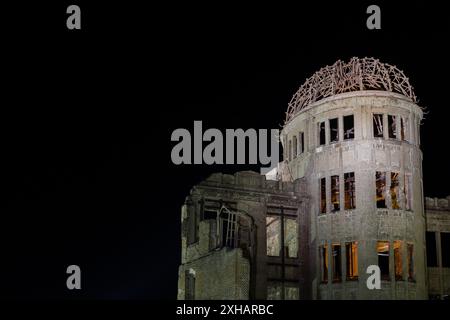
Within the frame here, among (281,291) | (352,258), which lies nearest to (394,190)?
Answer: (352,258)

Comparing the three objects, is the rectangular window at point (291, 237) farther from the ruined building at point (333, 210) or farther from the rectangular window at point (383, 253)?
the rectangular window at point (383, 253)

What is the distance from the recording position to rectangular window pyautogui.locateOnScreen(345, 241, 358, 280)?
41875 millimetres

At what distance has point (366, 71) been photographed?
43656 millimetres

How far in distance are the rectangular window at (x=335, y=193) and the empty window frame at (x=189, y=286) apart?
9.12m

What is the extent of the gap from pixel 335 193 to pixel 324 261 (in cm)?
402

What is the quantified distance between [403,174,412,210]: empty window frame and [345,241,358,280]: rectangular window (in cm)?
360

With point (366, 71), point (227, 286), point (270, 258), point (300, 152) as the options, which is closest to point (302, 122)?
point (300, 152)

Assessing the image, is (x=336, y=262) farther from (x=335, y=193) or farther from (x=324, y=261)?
(x=335, y=193)

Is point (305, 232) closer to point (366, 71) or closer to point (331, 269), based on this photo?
point (331, 269)

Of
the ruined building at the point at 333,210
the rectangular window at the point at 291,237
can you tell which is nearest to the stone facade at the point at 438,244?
the ruined building at the point at 333,210

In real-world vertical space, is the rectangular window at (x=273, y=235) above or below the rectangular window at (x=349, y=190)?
below

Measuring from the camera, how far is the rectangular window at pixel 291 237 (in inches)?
1798

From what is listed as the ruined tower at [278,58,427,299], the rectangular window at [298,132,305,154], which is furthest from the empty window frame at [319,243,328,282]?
the rectangular window at [298,132,305,154]

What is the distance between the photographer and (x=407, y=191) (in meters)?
42.2
